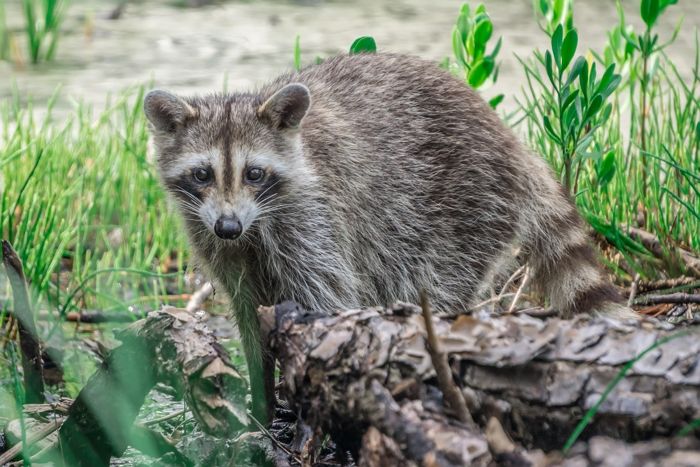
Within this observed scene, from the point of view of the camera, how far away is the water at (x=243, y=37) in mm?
8547

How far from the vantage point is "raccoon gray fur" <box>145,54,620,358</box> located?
387 cm

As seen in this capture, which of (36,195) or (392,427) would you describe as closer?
(392,427)

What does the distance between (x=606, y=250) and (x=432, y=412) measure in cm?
263

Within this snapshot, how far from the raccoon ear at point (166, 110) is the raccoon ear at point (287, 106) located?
0.30 m

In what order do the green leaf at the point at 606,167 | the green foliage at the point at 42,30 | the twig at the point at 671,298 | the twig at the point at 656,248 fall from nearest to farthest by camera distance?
the twig at the point at 671,298 → the twig at the point at 656,248 → the green leaf at the point at 606,167 → the green foliage at the point at 42,30

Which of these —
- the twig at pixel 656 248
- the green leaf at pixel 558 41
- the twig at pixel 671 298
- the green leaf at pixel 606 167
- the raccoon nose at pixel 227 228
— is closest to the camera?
the twig at pixel 671 298

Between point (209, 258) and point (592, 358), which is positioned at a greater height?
point (592, 358)

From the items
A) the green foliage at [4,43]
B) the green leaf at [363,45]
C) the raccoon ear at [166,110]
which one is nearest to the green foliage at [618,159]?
the green leaf at [363,45]

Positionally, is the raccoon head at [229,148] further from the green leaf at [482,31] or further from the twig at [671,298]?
the twig at [671,298]

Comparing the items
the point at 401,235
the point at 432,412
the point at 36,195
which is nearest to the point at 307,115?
the point at 401,235

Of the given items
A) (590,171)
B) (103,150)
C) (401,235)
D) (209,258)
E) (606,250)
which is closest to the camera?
(209,258)

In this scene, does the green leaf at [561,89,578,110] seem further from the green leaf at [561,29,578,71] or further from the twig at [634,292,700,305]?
the twig at [634,292,700,305]

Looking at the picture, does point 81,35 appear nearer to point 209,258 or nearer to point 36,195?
point 36,195

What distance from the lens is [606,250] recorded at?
458 centimetres
